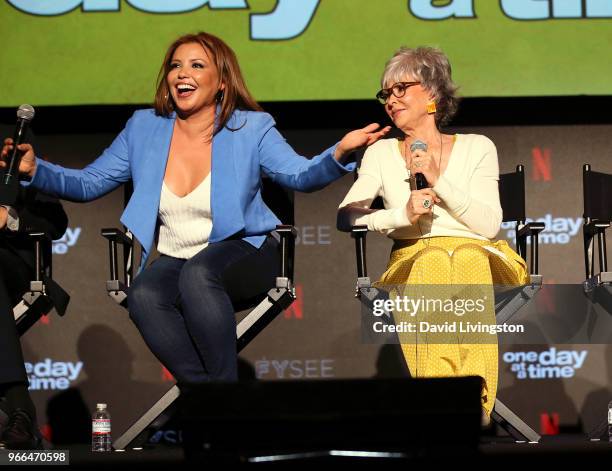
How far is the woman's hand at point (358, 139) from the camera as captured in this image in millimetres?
3035

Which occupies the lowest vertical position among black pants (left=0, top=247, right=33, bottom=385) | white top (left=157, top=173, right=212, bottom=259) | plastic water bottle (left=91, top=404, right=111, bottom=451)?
plastic water bottle (left=91, top=404, right=111, bottom=451)

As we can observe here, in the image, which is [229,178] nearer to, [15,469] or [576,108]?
[15,469]

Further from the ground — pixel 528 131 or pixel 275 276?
pixel 528 131

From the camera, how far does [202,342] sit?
308 cm

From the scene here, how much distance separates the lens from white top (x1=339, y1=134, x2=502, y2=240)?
339 centimetres

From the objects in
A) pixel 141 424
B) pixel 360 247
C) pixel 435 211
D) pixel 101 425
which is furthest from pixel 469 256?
pixel 101 425

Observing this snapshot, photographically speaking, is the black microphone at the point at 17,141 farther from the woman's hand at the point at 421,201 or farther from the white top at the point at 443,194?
the woman's hand at the point at 421,201

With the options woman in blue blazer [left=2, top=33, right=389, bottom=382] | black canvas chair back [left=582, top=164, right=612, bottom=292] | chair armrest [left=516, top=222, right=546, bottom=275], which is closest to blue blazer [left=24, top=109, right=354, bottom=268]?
woman in blue blazer [left=2, top=33, right=389, bottom=382]

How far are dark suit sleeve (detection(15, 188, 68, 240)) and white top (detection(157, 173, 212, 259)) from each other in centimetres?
49

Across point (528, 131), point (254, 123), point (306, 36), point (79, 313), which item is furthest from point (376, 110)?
point (79, 313)

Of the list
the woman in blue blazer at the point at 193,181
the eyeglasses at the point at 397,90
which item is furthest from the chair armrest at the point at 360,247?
the eyeglasses at the point at 397,90

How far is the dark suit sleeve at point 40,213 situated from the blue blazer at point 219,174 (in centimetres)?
17

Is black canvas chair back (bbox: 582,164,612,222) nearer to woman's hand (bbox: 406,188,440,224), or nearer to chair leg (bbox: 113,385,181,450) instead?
woman's hand (bbox: 406,188,440,224)

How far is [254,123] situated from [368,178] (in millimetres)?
460
